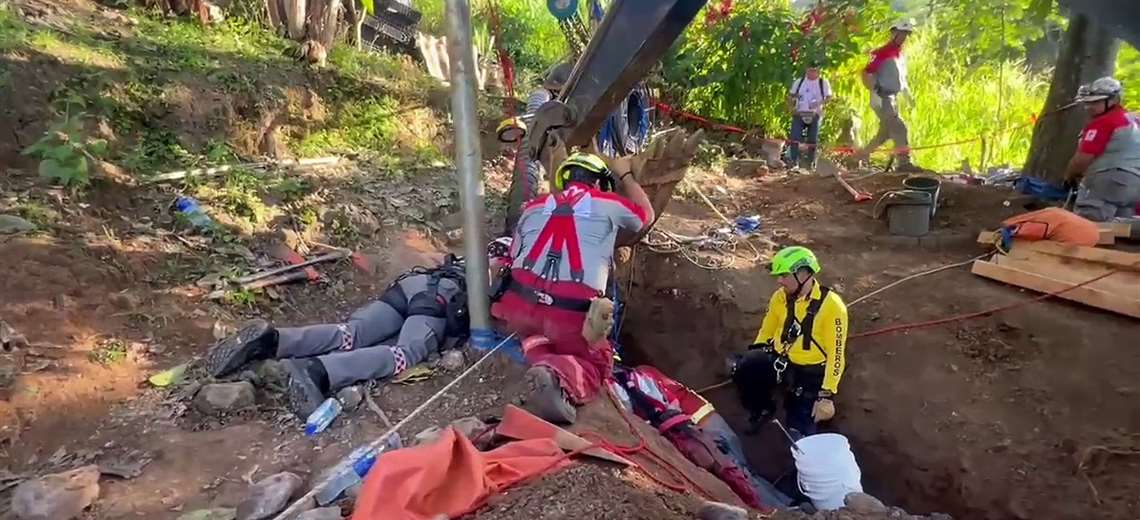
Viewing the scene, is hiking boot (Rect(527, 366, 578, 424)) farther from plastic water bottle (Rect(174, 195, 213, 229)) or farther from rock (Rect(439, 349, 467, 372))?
plastic water bottle (Rect(174, 195, 213, 229))

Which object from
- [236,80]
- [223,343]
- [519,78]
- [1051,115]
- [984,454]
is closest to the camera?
[223,343]

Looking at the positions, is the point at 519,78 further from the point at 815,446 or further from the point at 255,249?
the point at 815,446

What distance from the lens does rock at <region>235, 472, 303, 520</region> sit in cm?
305

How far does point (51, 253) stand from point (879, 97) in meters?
8.92

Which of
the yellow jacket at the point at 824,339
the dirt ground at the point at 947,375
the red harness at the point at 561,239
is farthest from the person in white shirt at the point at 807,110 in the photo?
the red harness at the point at 561,239

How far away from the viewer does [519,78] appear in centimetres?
1205

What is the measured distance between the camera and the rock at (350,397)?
158 inches

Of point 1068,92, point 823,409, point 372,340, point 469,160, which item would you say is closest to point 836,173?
point 1068,92

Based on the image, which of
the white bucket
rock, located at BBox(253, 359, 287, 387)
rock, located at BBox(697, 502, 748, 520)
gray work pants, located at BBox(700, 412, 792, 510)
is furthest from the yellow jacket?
rock, located at BBox(253, 359, 287, 387)

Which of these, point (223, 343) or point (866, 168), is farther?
point (866, 168)

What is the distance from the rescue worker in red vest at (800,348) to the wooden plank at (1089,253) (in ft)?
6.88

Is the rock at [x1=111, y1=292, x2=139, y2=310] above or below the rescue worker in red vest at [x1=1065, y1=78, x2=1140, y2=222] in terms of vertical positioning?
below

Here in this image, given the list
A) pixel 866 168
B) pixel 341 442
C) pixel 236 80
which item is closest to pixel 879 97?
pixel 866 168

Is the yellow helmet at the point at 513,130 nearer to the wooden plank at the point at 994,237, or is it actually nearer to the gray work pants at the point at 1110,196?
the wooden plank at the point at 994,237
